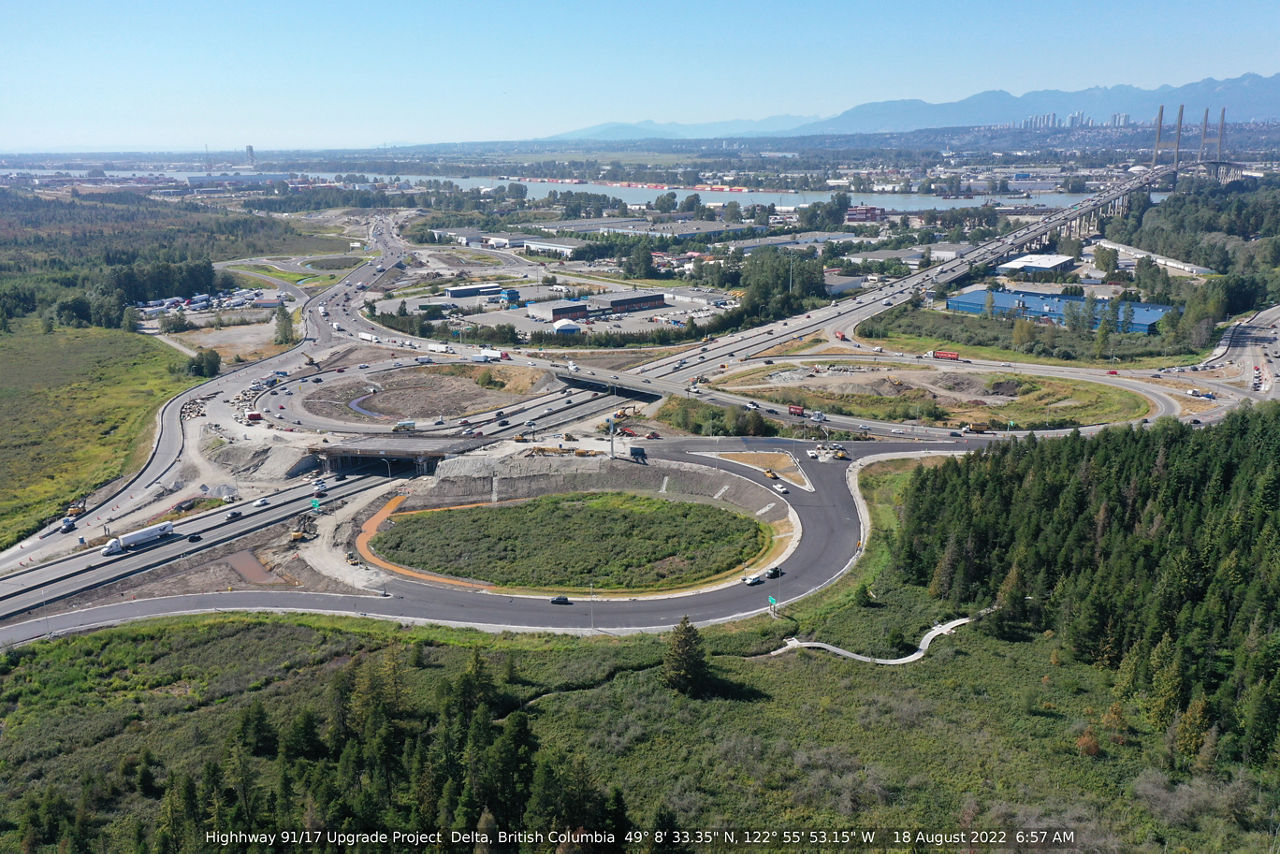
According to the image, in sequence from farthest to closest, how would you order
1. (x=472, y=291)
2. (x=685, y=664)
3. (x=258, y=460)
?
1. (x=472, y=291)
2. (x=258, y=460)
3. (x=685, y=664)

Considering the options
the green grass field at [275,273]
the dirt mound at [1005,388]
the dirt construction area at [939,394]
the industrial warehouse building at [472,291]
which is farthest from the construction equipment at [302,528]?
the green grass field at [275,273]

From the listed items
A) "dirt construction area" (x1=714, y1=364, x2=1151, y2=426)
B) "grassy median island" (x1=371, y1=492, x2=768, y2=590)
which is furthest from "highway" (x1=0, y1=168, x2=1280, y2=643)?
"dirt construction area" (x1=714, y1=364, x2=1151, y2=426)

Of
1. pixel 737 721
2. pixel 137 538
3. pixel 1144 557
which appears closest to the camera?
pixel 737 721

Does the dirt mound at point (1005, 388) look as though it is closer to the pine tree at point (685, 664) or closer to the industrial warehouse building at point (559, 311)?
the industrial warehouse building at point (559, 311)

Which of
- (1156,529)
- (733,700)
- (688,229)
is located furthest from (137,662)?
(688,229)

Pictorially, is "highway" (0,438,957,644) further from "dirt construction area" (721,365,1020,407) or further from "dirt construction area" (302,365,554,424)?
"dirt construction area" (721,365,1020,407)

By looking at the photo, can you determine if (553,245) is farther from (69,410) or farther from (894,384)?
(894,384)

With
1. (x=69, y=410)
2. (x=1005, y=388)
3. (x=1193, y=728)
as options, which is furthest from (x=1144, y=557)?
(x=69, y=410)
